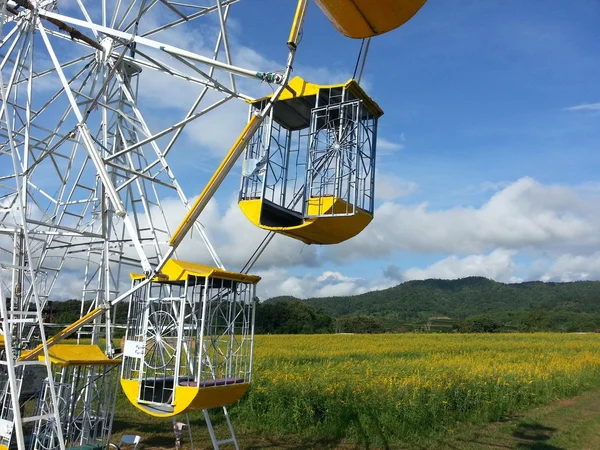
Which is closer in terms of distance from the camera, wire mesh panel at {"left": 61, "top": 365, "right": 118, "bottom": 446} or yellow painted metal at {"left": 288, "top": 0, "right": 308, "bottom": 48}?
yellow painted metal at {"left": 288, "top": 0, "right": 308, "bottom": 48}

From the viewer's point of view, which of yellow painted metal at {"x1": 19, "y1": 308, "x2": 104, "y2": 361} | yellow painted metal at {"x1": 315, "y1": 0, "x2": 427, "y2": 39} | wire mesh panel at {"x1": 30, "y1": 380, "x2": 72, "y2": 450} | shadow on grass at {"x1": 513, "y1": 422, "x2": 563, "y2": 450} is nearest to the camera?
yellow painted metal at {"x1": 315, "y1": 0, "x2": 427, "y2": 39}

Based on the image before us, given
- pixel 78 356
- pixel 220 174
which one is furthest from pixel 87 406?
pixel 220 174

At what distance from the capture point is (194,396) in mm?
6719

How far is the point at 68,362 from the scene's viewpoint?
8.29 metres

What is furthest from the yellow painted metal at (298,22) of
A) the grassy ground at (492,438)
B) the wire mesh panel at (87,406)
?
the grassy ground at (492,438)

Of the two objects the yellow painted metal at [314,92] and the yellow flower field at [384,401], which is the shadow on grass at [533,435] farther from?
the yellow painted metal at [314,92]

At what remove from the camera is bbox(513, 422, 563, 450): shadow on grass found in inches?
492

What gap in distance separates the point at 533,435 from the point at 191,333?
10.6 meters

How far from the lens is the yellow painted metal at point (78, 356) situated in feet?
27.3

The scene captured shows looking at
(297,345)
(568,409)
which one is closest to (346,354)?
(297,345)

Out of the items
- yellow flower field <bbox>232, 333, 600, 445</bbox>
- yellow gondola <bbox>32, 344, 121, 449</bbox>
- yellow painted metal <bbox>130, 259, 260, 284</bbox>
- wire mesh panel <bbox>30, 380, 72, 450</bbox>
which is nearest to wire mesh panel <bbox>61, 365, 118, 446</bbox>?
yellow gondola <bbox>32, 344, 121, 449</bbox>

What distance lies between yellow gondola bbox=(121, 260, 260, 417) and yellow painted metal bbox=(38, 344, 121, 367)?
77 centimetres

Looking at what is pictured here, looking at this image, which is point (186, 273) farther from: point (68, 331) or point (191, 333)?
point (68, 331)

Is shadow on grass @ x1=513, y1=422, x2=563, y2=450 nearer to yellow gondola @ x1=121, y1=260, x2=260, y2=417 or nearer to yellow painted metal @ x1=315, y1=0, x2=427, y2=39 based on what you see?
yellow gondola @ x1=121, y1=260, x2=260, y2=417
